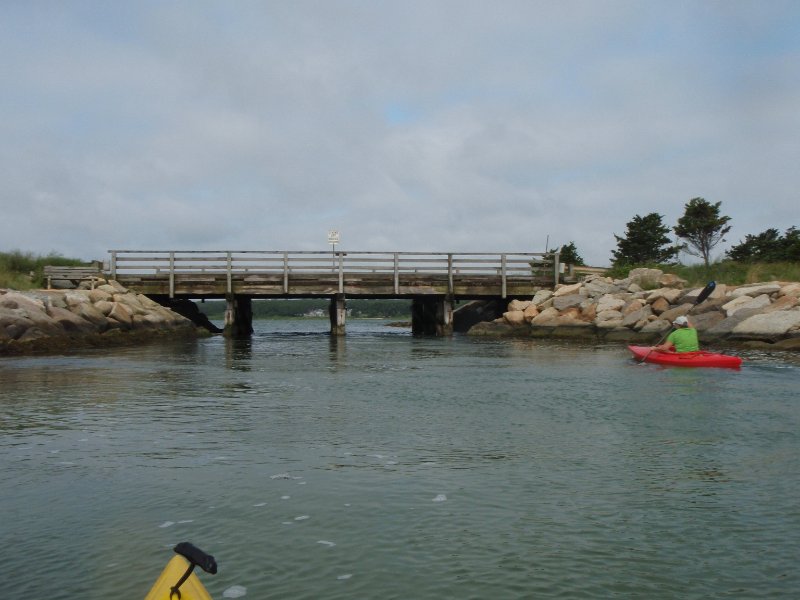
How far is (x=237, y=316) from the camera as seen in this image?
37312mm

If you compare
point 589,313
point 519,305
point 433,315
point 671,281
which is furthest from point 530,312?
point 433,315

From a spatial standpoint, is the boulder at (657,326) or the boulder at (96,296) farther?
the boulder at (96,296)

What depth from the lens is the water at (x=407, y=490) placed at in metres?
5.16

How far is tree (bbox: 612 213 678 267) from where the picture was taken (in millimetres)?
53750

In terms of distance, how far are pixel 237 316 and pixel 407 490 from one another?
102ft

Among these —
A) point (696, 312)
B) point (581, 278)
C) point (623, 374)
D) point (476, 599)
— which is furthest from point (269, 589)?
point (581, 278)

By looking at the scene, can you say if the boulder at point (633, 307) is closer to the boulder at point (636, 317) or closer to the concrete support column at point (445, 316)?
the boulder at point (636, 317)

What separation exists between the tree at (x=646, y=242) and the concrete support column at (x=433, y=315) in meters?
17.1

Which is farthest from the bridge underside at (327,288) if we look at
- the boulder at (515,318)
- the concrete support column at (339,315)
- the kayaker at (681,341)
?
the kayaker at (681,341)

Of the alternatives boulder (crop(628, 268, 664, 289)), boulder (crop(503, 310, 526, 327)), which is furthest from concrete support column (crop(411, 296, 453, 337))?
boulder (crop(628, 268, 664, 289))

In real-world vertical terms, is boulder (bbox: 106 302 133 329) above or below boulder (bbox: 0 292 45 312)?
below

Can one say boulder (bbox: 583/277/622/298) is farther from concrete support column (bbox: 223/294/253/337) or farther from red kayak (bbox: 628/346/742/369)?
concrete support column (bbox: 223/294/253/337)

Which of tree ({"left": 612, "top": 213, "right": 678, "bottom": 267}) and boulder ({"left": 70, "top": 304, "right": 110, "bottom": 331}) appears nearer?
boulder ({"left": 70, "top": 304, "right": 110, "bottom": 331})

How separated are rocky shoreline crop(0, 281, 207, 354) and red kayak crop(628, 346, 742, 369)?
19.9m
